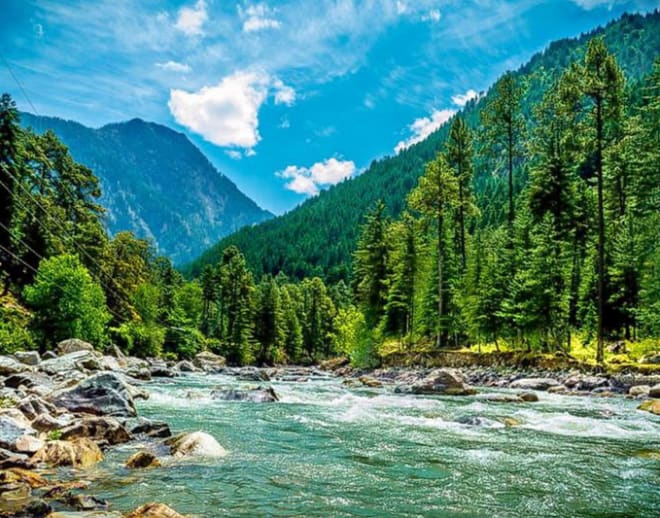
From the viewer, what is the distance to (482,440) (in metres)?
13.0

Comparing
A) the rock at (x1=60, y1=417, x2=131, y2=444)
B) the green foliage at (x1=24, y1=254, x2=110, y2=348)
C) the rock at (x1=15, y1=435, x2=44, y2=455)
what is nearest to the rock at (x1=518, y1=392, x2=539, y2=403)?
the rock at (x1=60, y1=417, x2=131, y2=444)

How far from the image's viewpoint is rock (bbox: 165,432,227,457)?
36.1ft

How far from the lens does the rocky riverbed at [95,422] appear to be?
760 centimetres

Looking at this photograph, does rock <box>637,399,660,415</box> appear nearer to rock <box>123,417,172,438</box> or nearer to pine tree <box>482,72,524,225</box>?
rock <box>123,417,172,438</box>

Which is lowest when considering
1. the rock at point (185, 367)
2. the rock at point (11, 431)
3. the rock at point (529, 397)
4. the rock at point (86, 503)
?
the rock at point (185, 367)

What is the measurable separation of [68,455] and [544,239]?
3086 cm

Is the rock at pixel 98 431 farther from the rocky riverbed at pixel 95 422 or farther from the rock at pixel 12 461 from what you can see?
the rock at pixel 12 461

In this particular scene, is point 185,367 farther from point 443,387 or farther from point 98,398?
point 98,398

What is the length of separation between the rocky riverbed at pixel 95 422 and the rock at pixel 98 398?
0.03 metres

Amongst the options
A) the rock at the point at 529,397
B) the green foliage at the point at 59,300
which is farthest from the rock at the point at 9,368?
the rock at the point at 529,397

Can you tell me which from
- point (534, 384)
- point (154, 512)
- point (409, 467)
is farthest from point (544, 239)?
point (154, 512)

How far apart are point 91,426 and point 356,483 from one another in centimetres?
673

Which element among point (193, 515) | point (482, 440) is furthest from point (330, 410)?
point (193, 515)

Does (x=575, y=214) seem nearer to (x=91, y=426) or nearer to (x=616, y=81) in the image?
(x=616, y=81)
